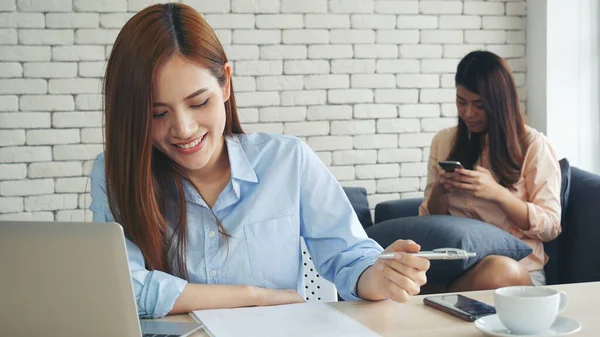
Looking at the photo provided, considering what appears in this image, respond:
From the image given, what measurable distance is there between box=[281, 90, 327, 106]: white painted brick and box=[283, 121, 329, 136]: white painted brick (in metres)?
0.10

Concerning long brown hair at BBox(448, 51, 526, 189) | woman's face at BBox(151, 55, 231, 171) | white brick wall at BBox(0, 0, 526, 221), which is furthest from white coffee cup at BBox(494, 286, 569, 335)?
white brick wall at BBox(0, 0, 526, 221)

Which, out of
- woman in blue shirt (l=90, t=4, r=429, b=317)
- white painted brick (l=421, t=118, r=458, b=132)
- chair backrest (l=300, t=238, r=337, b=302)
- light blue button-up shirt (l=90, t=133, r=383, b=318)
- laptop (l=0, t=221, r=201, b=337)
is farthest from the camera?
white painted brick (l=421, t=118, r=458, b=132)

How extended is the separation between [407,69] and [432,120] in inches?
11.4

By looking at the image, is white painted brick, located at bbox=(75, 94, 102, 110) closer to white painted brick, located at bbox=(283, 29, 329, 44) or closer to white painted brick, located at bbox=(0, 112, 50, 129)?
white painted brick, located at bbox=(0, 112, 50, 129)

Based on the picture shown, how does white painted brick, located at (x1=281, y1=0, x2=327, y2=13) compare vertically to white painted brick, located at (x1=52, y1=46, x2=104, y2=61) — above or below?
above

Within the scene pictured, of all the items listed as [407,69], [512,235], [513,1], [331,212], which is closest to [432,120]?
[407,69]

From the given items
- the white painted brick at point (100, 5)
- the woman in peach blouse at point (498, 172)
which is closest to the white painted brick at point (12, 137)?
the white painted brick at point (100, 5)

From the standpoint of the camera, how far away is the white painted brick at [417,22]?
401 centimetres

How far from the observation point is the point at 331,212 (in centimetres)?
192

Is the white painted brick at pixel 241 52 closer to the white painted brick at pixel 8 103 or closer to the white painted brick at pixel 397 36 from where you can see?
the white painted brick at pixel 397 36

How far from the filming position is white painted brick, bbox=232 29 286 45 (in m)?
3.76

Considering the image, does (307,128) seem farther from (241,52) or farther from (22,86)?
(22,86)

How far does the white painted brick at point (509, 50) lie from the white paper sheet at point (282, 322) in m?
2.85

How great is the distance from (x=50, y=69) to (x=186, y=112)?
2017mm
